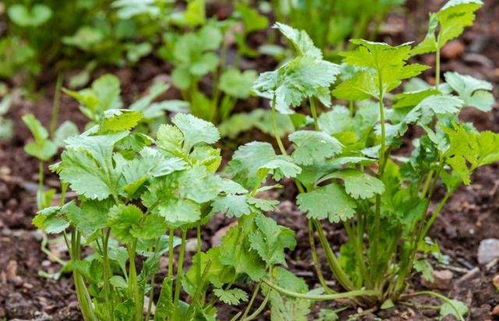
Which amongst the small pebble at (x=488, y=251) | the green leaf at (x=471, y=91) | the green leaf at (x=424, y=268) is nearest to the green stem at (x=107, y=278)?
the green leaf at (x=424, y=268)

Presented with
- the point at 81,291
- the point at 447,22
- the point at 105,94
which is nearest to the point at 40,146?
the point at 105,94

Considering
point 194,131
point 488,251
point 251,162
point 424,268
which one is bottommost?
point 488,251

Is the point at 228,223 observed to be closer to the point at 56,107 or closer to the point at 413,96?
the point at 413,96

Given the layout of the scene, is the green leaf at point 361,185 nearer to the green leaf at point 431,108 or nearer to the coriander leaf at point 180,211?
the green leaf at point 431,108

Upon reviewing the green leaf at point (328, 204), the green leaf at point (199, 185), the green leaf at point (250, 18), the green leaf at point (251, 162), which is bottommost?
the green leaf at point (250, 18)

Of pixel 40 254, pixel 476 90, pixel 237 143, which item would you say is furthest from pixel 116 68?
pixel 476 90

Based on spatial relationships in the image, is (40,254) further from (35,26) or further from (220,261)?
(35,26)

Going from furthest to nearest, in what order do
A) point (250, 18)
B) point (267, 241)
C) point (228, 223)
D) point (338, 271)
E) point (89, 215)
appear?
1. point (250, 18)
2. point (228, 223)
3. point (338, 271)
4. point (267, 241)
5. point (89, 215)
